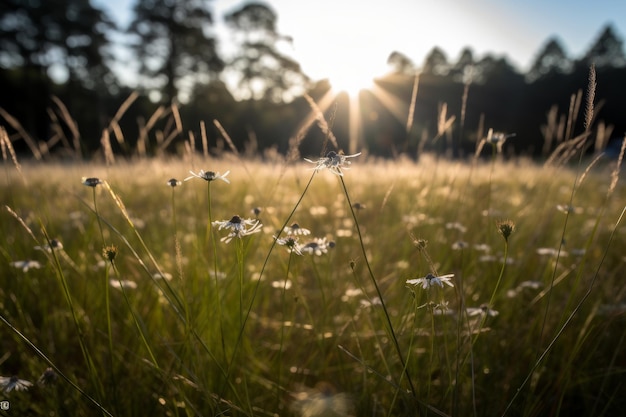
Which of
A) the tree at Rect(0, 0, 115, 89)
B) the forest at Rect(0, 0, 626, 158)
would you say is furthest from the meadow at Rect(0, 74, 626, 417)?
the tree at Rect(0, 0, 115, 89)

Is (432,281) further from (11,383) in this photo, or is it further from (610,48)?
(610,48)

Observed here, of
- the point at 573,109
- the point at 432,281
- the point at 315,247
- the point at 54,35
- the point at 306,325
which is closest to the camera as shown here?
the point at 432,281

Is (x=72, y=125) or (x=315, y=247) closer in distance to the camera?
(x=315, y=247)

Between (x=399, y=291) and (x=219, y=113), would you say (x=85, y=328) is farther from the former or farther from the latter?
(x=219, y=113)

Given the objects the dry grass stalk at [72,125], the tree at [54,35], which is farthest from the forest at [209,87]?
the dry grass stalk at [72,125]

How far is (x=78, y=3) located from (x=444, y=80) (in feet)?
65.2

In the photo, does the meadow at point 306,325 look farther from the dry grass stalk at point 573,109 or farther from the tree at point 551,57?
the tree at point 551,57

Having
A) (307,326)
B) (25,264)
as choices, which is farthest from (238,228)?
(25,264)

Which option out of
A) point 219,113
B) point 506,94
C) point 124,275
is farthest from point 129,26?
point 124,275

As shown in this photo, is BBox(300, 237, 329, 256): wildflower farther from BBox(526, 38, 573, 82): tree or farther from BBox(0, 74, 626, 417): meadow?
BBox(526, 38, 573, 82): tree

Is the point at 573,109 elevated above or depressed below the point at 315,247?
above

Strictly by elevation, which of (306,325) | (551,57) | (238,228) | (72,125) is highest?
(551,57)

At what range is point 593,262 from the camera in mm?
2336

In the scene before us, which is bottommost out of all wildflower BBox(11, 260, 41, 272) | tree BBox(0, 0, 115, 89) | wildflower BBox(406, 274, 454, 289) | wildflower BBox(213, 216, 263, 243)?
wildflower BBox(11, 260, 41, 272)
